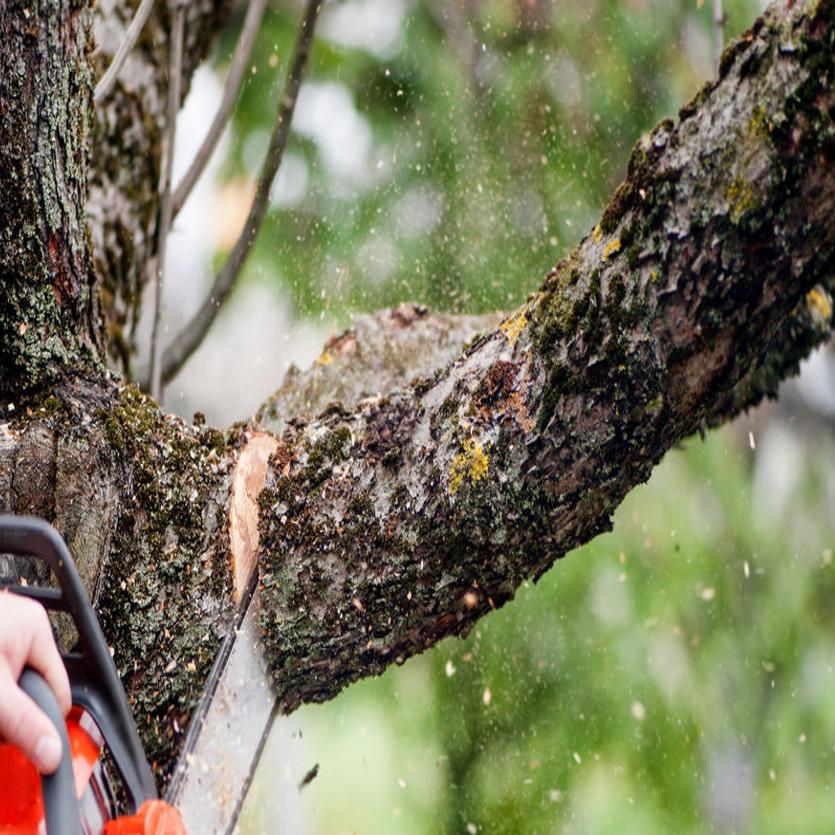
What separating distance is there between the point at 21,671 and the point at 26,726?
0.06 meters

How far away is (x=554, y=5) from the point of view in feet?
A: 8.10

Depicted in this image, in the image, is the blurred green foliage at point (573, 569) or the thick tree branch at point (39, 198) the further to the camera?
the blurred green foliage at point (573, 569)

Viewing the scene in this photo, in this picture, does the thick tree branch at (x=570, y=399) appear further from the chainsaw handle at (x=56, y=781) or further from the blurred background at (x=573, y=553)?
the blurred background at (x=573, y=553)

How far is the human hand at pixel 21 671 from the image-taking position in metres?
0.55

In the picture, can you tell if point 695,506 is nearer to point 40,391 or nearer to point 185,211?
point 40,391

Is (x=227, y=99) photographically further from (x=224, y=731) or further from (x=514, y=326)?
(x=224, y=731)

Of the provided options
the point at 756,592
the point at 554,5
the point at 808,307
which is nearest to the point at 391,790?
the point at 756,592

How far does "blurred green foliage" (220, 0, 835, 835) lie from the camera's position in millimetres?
2354

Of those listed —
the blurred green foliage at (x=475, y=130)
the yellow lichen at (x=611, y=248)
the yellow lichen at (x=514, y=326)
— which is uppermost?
the blurred green foliage at (x=475, y=130)

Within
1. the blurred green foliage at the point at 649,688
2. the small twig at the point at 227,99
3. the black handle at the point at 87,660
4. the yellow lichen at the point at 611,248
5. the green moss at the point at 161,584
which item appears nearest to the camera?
the black handle at the point at 87,660

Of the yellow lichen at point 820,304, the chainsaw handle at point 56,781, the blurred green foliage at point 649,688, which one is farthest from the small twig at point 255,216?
the chainsaw handle at point 56,781

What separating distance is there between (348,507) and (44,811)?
0.42 meters

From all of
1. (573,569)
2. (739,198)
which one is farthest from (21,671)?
(573,569)

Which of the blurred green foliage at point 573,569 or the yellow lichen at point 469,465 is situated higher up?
the blurred green foliage at point 573,569
